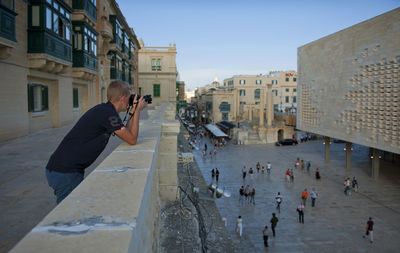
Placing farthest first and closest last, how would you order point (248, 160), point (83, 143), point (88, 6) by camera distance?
point (248, 160) < point (88, 6) < point (83, 143)

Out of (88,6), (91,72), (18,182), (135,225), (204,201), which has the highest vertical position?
(88,6)

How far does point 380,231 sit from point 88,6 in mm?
16154

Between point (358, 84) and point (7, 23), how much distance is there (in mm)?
19138

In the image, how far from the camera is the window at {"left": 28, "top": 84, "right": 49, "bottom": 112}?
9.50 meters

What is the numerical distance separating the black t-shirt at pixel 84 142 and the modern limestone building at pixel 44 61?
606cm

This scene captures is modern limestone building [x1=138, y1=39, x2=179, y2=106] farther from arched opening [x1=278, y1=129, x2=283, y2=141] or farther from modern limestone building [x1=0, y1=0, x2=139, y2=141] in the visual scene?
modern limestone building [x1=0, y1=0, x2=139, y2=141]

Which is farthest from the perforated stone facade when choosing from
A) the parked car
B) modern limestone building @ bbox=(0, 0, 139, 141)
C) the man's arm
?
the man's arm

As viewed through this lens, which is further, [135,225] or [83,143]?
[83,143]

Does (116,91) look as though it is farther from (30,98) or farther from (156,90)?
(156,90)

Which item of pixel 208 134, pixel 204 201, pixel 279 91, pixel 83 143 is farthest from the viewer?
pixel 279 91

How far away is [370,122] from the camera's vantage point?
17.8m

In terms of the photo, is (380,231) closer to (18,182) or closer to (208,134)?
(18,182)

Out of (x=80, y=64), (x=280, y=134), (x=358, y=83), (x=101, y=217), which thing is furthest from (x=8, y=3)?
(x=280, y=134)

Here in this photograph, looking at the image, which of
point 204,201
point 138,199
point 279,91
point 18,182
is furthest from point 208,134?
point 138,199
